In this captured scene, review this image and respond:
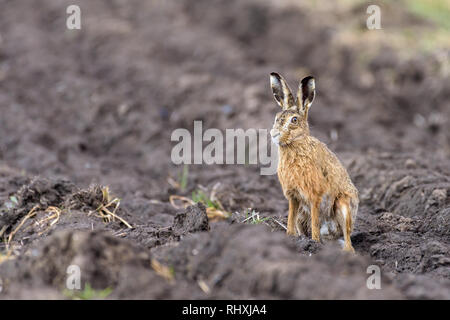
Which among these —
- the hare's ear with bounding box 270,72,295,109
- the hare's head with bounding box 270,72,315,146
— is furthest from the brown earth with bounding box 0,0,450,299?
the hare's ear with bounding box 270,72,295,109

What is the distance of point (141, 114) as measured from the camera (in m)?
10.8

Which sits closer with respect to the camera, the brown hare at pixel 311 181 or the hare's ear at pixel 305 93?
the brown hare at pixel 311 181

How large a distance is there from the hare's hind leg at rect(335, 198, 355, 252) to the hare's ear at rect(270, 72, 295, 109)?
99cm

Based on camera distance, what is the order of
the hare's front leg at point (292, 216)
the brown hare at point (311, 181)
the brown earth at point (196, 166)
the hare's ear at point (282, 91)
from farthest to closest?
the hare's ear at point (282, 91) → the hare's front leg at point (292, 216) → the brown hare at point (311, 181) → the brown earth at point (196, 166)

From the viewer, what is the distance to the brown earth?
4039mm

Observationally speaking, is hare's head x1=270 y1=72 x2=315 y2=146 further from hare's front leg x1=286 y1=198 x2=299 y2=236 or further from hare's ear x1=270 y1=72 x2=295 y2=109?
hare's front leg x1=286 y1=198 x2=299 y2=236

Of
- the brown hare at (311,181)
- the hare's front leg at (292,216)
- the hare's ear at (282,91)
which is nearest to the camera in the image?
the brown hare at (311,181)

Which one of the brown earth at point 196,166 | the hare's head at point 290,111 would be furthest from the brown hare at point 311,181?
the brown earth at point 196,166

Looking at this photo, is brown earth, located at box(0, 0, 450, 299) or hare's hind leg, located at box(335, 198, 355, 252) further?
hare's hind leg, located at box(335, 198, 355, 252)

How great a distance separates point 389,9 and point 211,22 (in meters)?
3.92

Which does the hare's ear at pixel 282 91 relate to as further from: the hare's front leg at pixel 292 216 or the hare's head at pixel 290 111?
the hare's front leg at pixel 292 216

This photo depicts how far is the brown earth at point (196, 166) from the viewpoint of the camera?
159 inches
